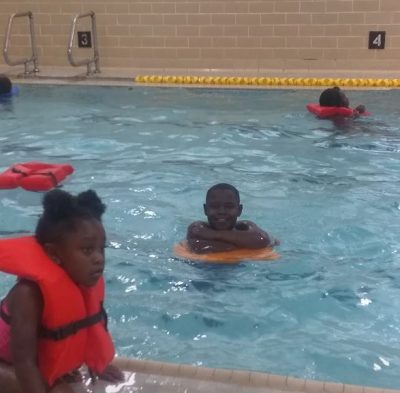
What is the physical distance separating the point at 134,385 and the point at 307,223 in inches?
125

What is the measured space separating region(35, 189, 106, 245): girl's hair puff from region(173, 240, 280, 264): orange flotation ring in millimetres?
2077

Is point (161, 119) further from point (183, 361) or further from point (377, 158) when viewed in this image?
point (183, 361)

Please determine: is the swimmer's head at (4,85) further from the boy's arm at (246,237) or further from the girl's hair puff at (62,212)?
the girl's hair puff at (62,212)

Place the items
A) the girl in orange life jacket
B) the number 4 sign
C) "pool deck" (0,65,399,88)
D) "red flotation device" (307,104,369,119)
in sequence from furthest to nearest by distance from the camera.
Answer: the number 4 sign < "pool deck" (0,65,399,88) < "red flotation device" (307,104,369,119) < the girl in orange life jacket

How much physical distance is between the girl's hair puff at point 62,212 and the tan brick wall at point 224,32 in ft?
31.3

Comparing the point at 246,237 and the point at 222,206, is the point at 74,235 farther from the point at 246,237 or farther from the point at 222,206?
the point at 246,237

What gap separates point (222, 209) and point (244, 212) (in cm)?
144

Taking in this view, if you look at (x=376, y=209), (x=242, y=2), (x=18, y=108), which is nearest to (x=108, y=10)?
(x=242, y=2)

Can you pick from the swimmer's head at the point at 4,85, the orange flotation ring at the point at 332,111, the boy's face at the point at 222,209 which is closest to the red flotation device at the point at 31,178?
the boy's face at the point at 222,209

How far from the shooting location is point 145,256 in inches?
202

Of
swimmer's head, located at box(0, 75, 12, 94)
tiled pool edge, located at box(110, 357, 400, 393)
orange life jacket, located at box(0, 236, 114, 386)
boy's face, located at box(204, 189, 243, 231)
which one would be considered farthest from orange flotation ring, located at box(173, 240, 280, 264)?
swimmer's head, located at box(0, 75, 12, 94)

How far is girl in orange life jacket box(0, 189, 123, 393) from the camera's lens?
2.49 meters

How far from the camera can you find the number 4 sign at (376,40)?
11.4 m

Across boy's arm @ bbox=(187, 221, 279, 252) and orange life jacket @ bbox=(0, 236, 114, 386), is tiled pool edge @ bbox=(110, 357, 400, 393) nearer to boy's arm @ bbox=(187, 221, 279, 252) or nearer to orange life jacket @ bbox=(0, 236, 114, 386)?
orange life jacket @ bbox=(0, 236, 114, 386)
